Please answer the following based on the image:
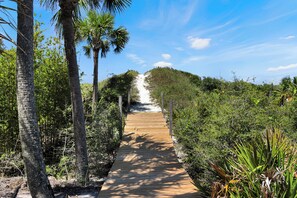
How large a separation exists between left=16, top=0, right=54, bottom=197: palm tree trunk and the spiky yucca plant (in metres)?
2.72

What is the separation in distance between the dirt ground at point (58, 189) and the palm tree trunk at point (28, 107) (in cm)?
93

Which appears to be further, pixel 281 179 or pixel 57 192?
pixel 57 192

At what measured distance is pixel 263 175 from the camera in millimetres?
3090

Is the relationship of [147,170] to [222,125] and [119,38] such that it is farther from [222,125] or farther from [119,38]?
[119,38]

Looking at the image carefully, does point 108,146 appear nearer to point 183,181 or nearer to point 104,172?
point 104,172

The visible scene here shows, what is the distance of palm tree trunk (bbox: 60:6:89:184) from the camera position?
5.30 meters

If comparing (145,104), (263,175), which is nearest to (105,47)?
(145,104)

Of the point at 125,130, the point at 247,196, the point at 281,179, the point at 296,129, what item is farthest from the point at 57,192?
the point at 296,129

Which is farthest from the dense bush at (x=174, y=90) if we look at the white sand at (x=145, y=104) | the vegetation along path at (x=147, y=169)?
the vegetation along path at (x=147, y=169)

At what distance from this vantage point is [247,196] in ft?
10.6

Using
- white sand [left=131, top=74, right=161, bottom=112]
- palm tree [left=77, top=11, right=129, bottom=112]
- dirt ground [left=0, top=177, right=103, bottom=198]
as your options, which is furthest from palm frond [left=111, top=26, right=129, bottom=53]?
dirt ground [left=0, top=177, right=103, bottom=198]

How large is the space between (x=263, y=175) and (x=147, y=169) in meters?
3.22

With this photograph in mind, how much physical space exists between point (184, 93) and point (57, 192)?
37.6 ft

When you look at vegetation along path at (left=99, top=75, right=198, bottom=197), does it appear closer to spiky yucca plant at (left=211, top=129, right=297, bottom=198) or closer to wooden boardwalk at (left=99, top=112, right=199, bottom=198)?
wooden boardwalk at (left=99, top=112, right=199, bottom=198)
